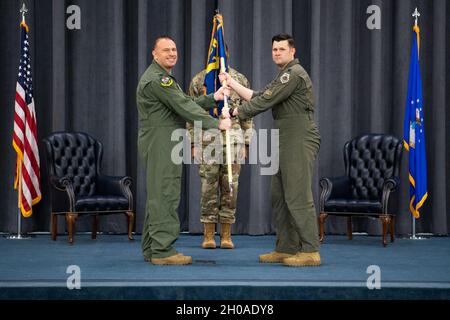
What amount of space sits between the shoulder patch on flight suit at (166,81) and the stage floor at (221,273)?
4.51ft

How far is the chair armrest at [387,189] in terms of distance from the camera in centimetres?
675

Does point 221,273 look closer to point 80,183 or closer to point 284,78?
point 284,78

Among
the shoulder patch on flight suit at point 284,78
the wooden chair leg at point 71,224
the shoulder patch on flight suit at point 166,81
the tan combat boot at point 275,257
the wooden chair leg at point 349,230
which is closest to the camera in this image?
the shoulder patch on flight suit at point 284,78

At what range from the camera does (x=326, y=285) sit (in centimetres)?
436

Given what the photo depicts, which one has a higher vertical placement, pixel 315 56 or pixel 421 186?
pixel 315 56

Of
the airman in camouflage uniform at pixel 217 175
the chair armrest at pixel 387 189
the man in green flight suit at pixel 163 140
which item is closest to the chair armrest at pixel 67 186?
the airman in camouflage uniform at pixel 217 175

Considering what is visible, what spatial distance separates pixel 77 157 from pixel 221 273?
3.02 meters

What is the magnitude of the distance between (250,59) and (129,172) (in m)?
1.88

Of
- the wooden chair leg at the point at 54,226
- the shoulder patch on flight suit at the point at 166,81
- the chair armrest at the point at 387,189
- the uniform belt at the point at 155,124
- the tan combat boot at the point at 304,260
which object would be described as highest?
the shoulder patch on flight suit at the point at 166,81

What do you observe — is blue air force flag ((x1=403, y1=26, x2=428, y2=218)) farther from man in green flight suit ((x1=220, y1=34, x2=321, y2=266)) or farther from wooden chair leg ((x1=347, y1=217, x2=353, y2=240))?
man in green flight suit ((x1=220, y1=34, x2=321, y2=266))

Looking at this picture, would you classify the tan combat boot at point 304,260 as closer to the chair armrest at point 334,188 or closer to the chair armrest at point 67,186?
the chair armrest at point 334,188

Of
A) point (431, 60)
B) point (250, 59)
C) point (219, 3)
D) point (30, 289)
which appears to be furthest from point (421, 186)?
point (30, 289)

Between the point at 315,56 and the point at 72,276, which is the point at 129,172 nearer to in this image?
the point at 315,56

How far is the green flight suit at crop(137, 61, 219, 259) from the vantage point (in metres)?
5.23
